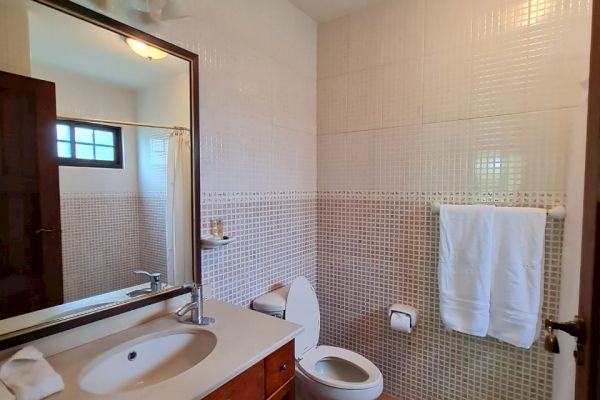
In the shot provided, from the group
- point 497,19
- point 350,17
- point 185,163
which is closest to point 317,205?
point 185,163

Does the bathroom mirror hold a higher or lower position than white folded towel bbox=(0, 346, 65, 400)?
higher

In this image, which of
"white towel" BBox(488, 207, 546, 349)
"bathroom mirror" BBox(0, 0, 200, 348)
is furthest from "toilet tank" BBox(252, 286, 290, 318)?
"white towel" BBox(488, 207, 546, 349)

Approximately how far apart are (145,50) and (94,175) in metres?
0.56

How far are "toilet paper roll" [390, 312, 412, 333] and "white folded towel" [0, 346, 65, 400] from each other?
5.25ft

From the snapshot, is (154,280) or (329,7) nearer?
(154,280)

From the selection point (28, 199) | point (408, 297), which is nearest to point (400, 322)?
point (408, 297)

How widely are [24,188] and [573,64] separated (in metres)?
2.31

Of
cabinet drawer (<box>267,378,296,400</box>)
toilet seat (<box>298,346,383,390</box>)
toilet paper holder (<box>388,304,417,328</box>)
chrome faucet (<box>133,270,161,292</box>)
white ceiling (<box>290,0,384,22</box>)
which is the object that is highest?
white ceiling (<box>290,0,384,22</box>)

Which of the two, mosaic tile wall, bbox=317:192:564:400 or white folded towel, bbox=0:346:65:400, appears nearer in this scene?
white folded towel, bbox=0:346:65:400

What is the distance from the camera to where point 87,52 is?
110 centimetres

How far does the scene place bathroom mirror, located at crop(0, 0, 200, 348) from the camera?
95cm


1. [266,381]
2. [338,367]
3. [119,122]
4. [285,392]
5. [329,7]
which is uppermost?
[329,7]

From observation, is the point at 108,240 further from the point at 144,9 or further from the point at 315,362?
the point at 315,362

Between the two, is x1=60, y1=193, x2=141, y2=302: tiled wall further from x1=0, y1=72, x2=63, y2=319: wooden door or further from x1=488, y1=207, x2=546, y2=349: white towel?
x1=488, y1=207, x2=546, y2=349: white towel
